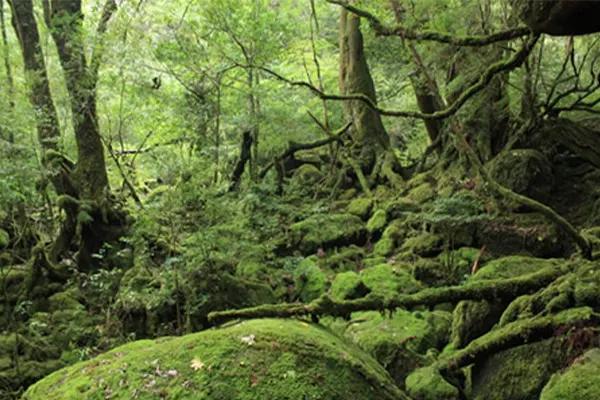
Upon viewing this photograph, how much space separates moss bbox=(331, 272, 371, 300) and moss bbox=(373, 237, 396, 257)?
5.36ft

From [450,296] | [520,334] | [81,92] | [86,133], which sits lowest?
[520,334]

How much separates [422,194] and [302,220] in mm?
3263

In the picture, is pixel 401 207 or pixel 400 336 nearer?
pixel 400 336

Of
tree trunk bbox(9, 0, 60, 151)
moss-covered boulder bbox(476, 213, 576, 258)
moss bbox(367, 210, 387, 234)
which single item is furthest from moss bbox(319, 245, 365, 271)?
tree trunk bbox(9, 0, 60, 151)

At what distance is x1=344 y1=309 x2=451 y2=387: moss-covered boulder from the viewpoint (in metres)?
4.90

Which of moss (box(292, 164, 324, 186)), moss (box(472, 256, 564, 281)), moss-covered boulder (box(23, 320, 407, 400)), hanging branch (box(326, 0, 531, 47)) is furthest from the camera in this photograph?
moss (box(292, 164, 324, 186))

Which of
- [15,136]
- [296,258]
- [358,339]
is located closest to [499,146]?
[296,258]

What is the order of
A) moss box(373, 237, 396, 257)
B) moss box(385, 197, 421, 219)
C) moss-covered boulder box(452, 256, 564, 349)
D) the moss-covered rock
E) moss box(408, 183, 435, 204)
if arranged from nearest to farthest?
moss-covered boulder box(452, 256, 564, 349) < the moss-covered rock < moss box(373, 237, 396, 257) < moss box(385, 197, 421, 219) < moss box(408, 183, 435, 204)

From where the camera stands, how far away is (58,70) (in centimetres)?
1238

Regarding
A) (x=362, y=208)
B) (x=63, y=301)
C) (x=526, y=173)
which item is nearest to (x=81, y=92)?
(x=63, y=301)

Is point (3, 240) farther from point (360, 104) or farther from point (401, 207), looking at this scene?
point (360, 104)

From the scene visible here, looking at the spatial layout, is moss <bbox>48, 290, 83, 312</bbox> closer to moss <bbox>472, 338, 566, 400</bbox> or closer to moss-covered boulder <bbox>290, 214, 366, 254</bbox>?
moss-covered boulder <bbox>290, 214, 366, 254</bbox>

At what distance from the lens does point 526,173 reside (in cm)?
795

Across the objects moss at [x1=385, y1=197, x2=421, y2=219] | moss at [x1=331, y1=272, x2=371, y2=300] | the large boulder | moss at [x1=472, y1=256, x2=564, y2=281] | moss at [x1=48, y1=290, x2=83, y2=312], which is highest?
the large boulder
